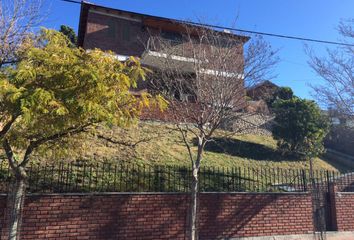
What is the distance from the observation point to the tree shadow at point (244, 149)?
17.1 meters

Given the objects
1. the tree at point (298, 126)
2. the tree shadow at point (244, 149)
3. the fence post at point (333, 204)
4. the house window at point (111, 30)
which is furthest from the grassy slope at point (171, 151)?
the house window at point (111, 30)

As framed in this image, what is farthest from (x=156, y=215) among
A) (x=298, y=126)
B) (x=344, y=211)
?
(x=298, y=126)

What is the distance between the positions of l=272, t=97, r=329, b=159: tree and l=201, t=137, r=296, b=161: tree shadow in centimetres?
78

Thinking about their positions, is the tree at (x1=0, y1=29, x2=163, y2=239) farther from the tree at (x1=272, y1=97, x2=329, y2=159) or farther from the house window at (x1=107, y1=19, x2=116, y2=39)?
the house window at (x1=107, y1=19, x2=116, y2=39)

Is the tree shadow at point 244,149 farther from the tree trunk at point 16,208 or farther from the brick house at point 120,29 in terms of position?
the tree trunk at point 16,208

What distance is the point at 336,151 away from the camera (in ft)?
84.2

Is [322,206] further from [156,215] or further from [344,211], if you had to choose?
[156,215]

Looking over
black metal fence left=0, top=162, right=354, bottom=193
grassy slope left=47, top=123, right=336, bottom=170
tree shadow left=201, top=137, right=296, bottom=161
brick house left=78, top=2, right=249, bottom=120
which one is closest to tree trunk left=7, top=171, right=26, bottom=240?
black metal fence left=0, top=162, right=354, bottom=193

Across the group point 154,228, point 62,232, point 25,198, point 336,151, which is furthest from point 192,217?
point 336,151

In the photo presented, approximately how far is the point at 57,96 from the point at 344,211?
9879 millimetres

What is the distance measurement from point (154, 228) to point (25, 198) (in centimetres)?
313

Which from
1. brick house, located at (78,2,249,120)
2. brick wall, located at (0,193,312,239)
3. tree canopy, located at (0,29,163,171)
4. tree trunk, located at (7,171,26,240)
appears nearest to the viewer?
tree canopy, located at (0,29,163,171)

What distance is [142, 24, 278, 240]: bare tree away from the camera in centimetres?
1010

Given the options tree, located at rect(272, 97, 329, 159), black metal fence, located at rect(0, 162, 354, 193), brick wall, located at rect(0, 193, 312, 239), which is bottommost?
brick wall, located at rect(0, 193, 312, 239)
